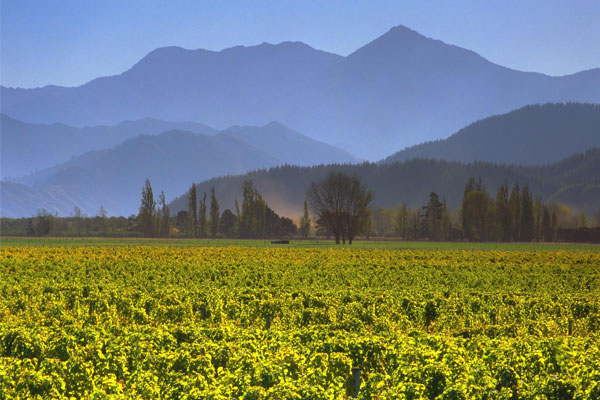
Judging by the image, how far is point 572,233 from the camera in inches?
5802

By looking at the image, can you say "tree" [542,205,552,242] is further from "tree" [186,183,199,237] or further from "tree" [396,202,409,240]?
"tree" [186,183,199,237]

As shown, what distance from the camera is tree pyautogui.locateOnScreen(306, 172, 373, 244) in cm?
11144

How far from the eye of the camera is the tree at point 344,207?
111438 mm

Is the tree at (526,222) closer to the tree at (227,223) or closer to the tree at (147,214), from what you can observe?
the tree at (227,223)

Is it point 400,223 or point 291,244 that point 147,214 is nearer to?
point 291,244

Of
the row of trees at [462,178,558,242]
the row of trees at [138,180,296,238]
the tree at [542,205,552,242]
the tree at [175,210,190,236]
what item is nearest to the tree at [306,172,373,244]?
the row of trees at [138,180,296,238]

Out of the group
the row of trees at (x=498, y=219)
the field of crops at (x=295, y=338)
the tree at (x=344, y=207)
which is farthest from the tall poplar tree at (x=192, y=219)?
the field of crops at (x=295, y=338)

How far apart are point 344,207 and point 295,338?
100322 mm

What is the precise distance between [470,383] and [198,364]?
19.9 feet

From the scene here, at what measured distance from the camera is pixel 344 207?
383ft

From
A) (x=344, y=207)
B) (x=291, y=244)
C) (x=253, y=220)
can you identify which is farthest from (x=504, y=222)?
(x=291, y=244)

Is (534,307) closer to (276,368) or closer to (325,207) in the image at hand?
(276,368)

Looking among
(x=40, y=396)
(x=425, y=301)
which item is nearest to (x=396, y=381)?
(x=40, y=396)

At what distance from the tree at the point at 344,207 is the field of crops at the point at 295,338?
230 feet
